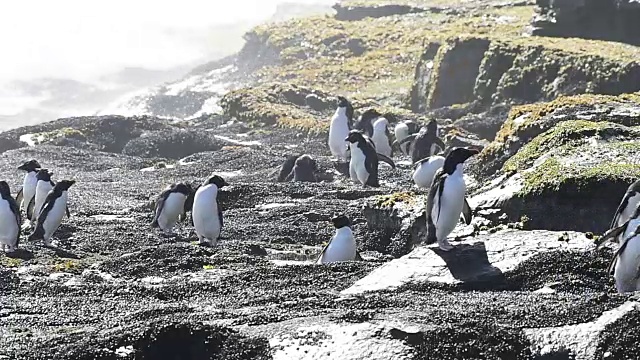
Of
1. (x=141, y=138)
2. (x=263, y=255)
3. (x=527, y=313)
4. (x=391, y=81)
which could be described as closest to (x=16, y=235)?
(x=263, y=255)

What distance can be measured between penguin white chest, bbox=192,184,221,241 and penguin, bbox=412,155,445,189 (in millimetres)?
4585

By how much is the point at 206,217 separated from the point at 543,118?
24.4 feet

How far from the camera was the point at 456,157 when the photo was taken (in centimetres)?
1120

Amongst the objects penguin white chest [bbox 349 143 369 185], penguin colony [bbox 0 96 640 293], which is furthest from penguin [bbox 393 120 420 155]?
penguin white chest [bbox 349 143 369 185]

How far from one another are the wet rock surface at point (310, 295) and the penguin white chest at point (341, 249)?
672 millimetres

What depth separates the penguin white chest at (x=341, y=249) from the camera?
1338 cm

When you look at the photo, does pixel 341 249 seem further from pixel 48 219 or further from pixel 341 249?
pixel 48 219

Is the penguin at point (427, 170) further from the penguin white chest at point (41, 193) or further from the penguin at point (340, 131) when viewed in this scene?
the penguin white chest at point (41, 193)

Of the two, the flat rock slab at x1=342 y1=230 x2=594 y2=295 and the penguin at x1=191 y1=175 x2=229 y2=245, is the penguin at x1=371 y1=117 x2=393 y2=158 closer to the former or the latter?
the penguin at x1=191 y1=175 x2=229 y2=245

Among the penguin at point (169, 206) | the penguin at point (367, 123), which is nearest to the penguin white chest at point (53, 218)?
the penguin at point (169, 206)

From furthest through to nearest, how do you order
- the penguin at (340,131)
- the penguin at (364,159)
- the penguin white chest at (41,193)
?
the penguin at (340,131) < the penguin at (364,159) < the penguin white chest at (41,193)

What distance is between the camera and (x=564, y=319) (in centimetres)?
816

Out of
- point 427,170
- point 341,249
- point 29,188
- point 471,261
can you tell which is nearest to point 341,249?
point 341,249

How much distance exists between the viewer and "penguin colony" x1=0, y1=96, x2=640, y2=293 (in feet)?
34.8
